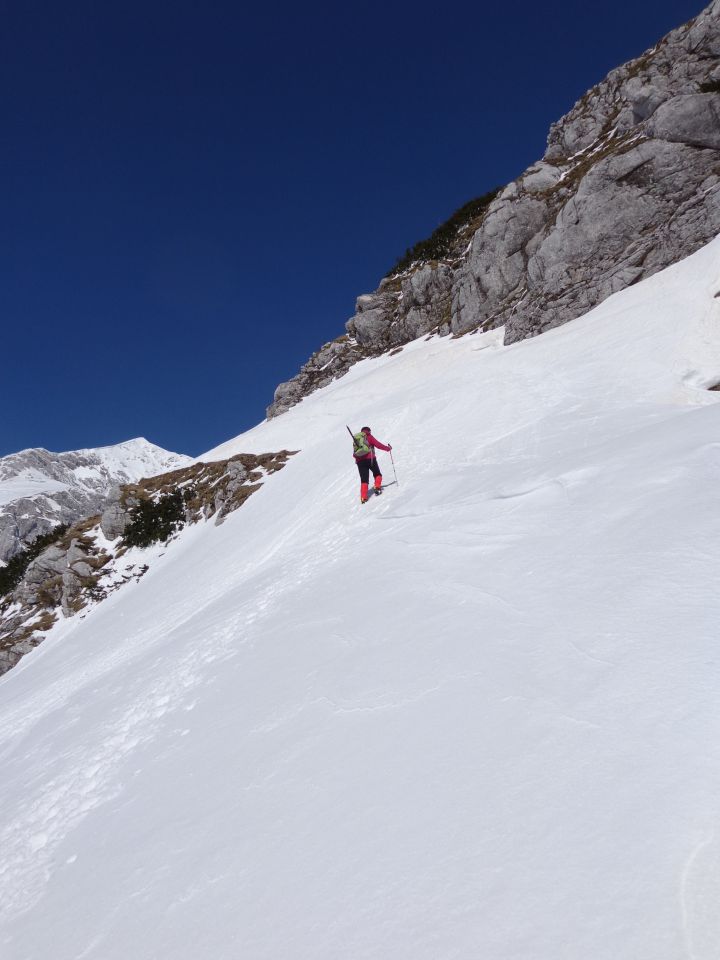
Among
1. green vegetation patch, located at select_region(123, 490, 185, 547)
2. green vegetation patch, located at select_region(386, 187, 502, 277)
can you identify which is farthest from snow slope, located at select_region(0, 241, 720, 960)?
green vegetation patch, located at select_region(386, 187, 502, 277)

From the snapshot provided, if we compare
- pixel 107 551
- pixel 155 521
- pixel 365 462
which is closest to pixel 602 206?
pixel 365 462

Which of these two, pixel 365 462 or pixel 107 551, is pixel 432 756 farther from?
pixel 107 551

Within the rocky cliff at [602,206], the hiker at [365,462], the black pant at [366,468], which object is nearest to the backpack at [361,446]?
the hiker at [365,462]

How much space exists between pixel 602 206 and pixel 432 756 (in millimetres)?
33599

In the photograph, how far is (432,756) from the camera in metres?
3.23

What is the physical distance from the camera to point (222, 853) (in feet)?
10.6

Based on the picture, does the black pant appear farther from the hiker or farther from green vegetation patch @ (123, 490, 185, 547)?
green vegetation patch @ (123, 490, 185, 547)

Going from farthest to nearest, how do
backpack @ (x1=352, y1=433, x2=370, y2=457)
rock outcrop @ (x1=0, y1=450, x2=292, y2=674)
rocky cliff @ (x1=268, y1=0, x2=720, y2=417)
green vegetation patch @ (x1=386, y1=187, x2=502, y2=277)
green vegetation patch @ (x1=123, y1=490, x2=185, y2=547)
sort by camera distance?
green vegetation patch @ (x1=386, y1=187, x2=502, y2=277), green vegetation patch @ (x1=123, y1=490, x2=185, y2=547), rock outcrop @ (x1=0, y1=450, x2=292, y2=674), rocky cliff @ (x1=268, y1=0, x2=720, y2=417), backpack @ (x1=352, y1=433, x2=370, y2=457)

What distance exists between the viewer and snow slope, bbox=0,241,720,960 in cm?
224

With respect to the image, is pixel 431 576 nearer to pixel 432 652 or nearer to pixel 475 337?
pixel 432 652

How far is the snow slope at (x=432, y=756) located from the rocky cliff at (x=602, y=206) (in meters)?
20.4

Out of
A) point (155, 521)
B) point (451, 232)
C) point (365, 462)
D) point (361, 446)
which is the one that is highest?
point (451, 232)

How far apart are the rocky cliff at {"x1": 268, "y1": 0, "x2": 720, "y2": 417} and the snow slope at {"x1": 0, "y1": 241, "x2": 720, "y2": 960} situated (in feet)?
67.1

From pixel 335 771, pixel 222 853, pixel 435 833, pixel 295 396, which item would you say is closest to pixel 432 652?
pixel 335 771
